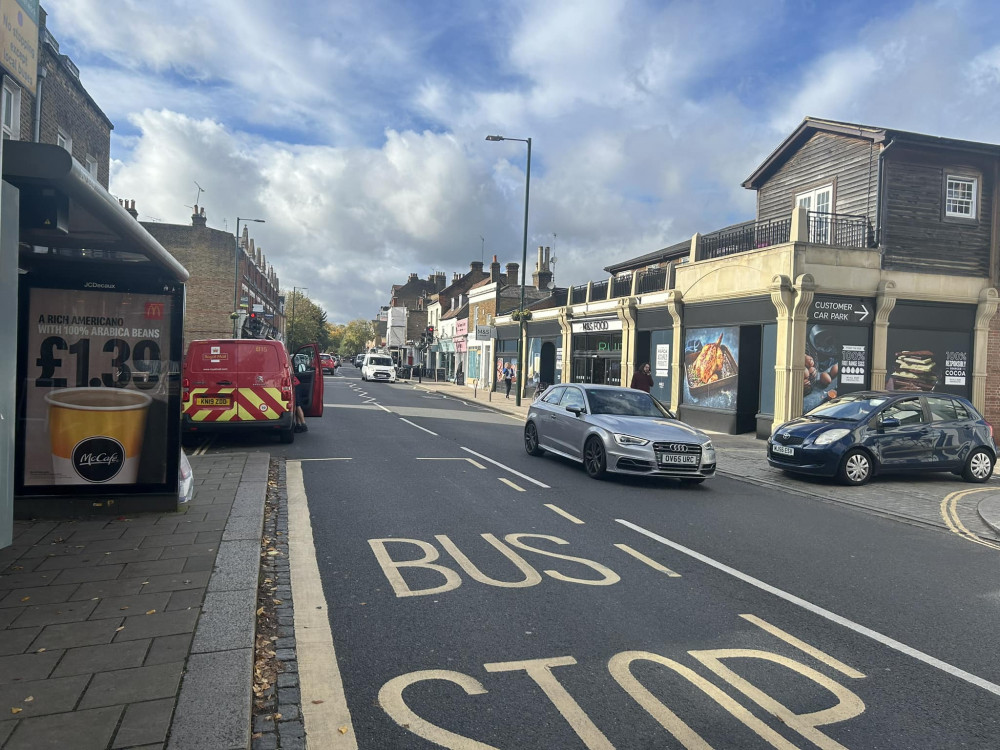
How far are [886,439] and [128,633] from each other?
11226 mm

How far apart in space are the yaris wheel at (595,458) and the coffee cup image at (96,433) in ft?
20.1

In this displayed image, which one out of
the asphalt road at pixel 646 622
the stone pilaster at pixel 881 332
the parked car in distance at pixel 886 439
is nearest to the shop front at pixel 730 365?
the stone pilaster at pixel 881 332

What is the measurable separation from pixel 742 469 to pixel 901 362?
26.8 feet

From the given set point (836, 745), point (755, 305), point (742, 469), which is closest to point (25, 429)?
point (836, 745)

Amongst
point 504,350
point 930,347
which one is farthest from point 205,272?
point 930,347

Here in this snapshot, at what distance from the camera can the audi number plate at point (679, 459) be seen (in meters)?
10.0

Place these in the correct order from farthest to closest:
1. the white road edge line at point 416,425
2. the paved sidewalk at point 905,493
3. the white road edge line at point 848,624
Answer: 1. the white road edge line at point 416,425
2. the paved sidewalk at point 905,493
3. the white road edge line at point 848,624

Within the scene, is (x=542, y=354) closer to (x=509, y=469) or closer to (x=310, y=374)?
(x=310, y=374)

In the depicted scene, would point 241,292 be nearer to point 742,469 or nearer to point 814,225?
point 814,225

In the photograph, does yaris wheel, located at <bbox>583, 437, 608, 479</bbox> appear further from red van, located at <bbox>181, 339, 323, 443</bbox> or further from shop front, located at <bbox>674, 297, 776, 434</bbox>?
shop front, located at <bbox>674, 297, 776, 434</bbox>

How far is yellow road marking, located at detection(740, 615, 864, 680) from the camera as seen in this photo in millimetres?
4023

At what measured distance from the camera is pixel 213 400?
12750 millimetres

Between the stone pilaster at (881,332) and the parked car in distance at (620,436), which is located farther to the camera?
the stone pilaster at (881,332)

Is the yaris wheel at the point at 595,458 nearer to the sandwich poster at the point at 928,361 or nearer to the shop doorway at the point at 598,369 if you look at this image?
the sandwich poster at the point at 928,361
